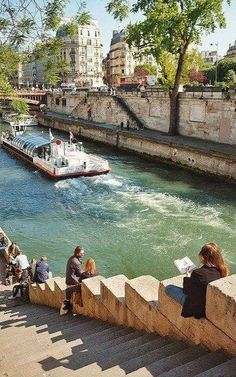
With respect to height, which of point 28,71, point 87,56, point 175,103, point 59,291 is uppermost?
point 87,56

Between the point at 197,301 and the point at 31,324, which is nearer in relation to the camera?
the point at 197,301

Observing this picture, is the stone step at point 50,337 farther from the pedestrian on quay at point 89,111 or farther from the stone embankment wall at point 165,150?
the pedestrian on quay at point 89,111

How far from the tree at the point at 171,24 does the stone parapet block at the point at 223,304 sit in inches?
920

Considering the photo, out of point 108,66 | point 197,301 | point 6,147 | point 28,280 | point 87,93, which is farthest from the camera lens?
point 108,66

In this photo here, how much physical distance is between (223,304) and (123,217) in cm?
1344

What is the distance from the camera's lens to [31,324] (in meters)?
7.25

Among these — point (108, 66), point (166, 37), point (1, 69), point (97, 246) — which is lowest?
point (97, 246)

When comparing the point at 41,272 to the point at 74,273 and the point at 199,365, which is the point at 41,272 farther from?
the point at 199,365

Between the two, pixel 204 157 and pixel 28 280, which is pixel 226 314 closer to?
pixel 28 280

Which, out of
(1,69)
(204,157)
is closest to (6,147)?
(204,157)

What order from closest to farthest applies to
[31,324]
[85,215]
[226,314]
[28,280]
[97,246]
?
[226,314], [31,324], [28,280], [97,246], [85,215]

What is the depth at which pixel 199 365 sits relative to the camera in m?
3.76

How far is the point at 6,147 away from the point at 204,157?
1939cm

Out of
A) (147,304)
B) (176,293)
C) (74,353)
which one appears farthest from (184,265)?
(74,353)
